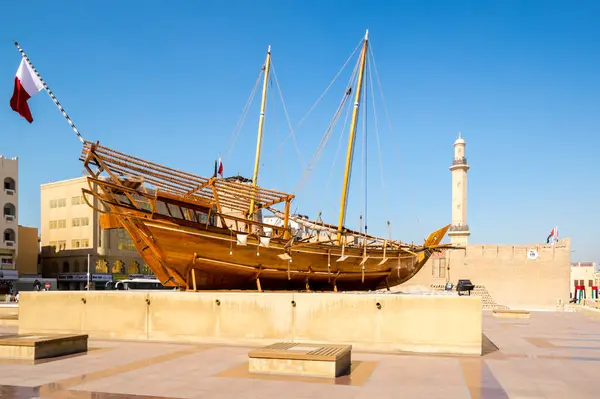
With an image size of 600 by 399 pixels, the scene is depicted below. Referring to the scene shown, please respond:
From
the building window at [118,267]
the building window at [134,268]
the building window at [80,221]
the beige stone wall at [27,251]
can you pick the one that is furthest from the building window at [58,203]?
the building window at [134,268]

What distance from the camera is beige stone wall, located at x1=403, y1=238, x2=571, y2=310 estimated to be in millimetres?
51938

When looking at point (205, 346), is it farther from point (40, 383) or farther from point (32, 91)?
point (32, 91)

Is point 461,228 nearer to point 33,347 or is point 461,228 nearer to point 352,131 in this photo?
point 352,131

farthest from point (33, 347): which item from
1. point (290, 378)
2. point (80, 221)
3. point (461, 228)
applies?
point (461, 228)

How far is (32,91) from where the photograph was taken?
18469 mm

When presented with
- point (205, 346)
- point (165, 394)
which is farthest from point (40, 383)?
point (205, 346)

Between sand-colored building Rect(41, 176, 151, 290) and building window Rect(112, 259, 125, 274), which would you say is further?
building window Rect(112, 259, 125, 274)

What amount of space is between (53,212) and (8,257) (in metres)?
11.6

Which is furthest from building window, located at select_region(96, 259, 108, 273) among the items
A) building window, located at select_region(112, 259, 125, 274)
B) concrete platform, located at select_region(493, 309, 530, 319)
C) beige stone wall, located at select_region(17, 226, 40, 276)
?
concrete platform, located at select_region(493, 309, 530, 319)

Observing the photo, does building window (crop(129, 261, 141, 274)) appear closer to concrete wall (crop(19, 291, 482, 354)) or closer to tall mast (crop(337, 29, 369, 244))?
tall mast (crop(337, 29, 369, 244))

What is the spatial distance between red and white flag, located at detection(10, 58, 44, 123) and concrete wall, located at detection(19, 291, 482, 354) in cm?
615

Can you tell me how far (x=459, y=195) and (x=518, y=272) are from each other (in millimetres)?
23495

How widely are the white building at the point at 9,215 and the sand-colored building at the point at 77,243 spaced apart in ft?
24.1

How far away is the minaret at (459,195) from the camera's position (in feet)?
243
